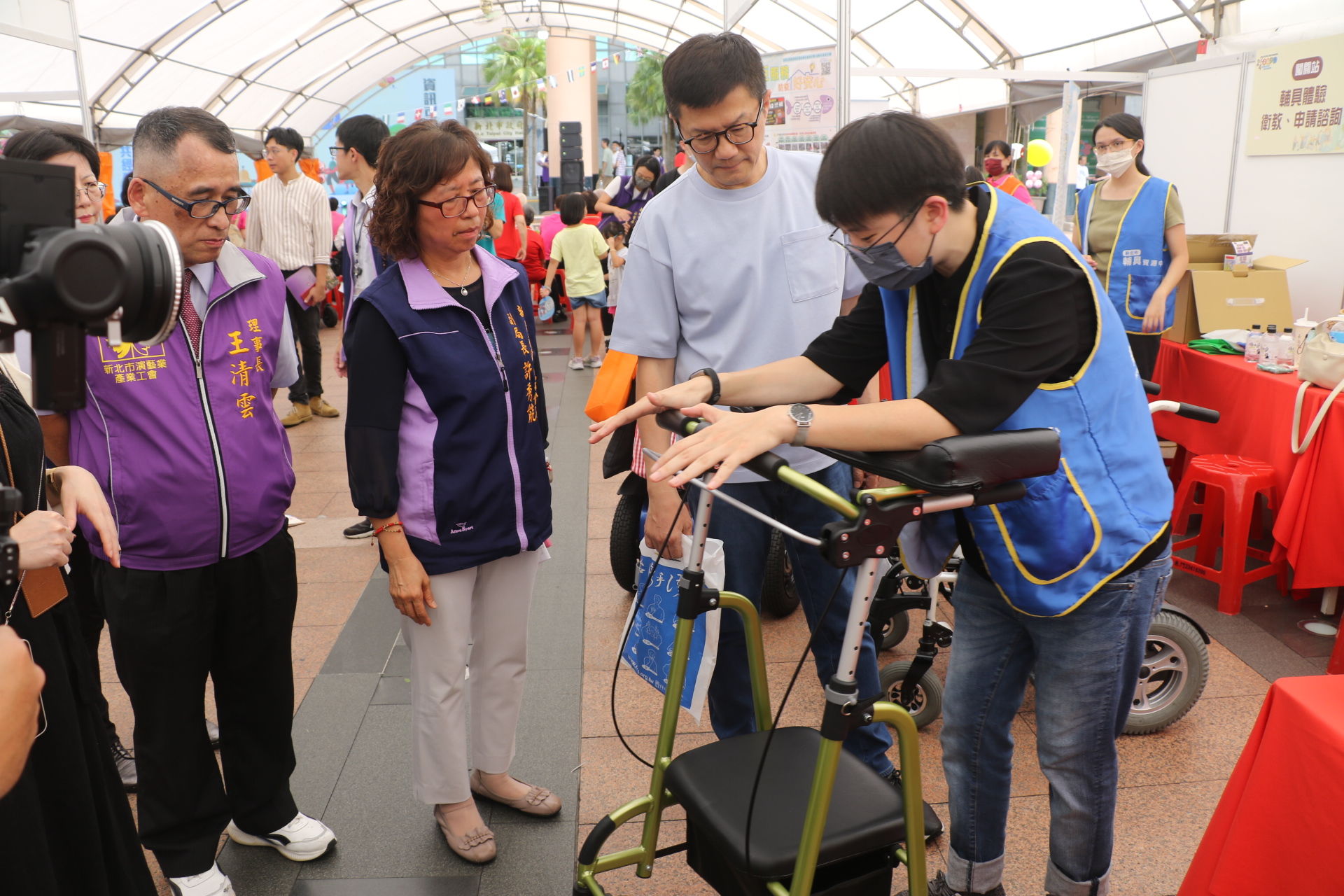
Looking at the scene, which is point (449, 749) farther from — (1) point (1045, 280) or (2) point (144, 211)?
(1) point (1045, 280)


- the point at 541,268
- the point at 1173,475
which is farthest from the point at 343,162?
the point at 541,268

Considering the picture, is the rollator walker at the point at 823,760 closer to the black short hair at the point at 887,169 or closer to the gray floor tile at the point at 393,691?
the black short hair at the point at 887,169

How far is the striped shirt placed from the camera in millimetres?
6434

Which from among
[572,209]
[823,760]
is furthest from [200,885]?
[572,209]

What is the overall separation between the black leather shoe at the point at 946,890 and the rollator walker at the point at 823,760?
480 mm

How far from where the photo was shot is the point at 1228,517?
368cm

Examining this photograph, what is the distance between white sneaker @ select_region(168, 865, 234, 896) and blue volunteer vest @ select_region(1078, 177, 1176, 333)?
429 cm

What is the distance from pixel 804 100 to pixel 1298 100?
3228mm

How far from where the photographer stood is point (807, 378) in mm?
1829

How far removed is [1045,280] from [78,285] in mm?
1206

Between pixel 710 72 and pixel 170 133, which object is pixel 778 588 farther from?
pixel 170 133

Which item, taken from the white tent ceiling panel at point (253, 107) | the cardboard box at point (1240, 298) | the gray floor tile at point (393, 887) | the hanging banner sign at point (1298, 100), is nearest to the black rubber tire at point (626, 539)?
the gray floor tile at point (393, 887)

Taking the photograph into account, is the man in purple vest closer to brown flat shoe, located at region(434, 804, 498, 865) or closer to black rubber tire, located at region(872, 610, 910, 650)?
brown flat shoe, located at region(434, 804, 498, 865)

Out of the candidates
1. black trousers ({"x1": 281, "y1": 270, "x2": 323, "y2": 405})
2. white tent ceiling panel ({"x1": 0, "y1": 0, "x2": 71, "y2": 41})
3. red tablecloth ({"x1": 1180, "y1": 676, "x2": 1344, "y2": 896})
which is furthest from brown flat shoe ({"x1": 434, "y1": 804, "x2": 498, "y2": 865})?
black trousers ({"x1": 281, "y1": 270, "x2": 323, "y2": 405})
